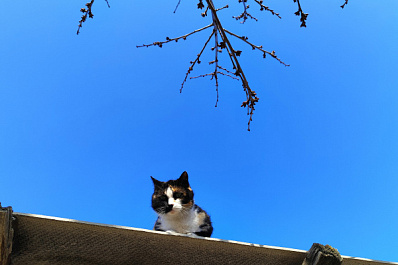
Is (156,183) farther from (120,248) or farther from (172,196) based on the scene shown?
(120,248)

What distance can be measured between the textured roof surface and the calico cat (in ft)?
4.24

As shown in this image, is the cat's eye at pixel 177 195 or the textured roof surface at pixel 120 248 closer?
the textured roof surface at pixel 120 248

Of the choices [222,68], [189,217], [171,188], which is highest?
[222,68]

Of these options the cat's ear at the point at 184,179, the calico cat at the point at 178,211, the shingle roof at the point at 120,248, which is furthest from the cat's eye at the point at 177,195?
the shingle roof at the point at 120,248

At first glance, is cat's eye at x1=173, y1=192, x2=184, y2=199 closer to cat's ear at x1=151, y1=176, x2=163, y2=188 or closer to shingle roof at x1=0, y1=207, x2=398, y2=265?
cat's ear at x1=151, y1=176, x2=163, y2=188

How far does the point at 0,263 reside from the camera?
1915 mm

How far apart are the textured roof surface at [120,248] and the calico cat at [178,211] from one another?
1.29 metres

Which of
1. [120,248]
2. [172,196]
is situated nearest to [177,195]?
[172,196]

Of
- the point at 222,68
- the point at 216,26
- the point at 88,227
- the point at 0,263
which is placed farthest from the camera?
the point at 222,68

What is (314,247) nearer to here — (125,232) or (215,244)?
(215,244)

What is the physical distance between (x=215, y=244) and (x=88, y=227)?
0.78 metres

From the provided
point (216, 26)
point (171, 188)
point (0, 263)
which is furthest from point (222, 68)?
point (0, 263)

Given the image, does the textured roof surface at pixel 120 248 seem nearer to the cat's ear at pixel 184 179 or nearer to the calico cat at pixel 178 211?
the calico cat at pixel 178 211

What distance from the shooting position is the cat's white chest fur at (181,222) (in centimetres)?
342
